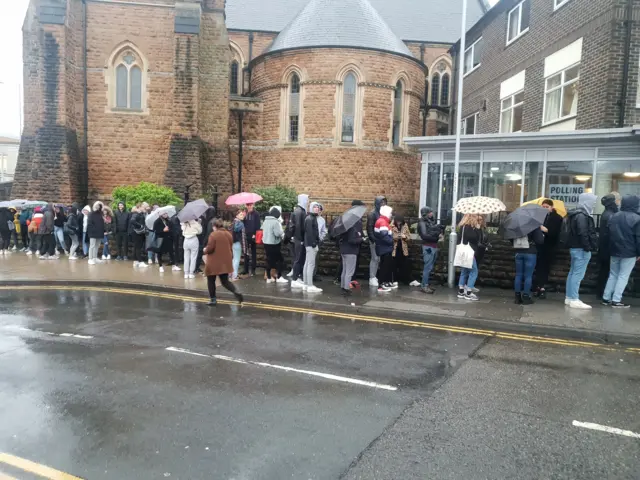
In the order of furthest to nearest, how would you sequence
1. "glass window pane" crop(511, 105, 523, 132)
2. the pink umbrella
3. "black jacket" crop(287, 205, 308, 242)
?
1. "glass window pane" crop(511, 105, 523, 132)
2. the pink umbrella
3. "black jacket" crop(287, 205, 308, 242)

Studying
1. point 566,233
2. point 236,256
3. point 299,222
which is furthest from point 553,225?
point 236,256

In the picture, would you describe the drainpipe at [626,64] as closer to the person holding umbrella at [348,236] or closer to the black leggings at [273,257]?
the person holding umbrella at [348,236]

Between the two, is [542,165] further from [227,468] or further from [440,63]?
[440,63]

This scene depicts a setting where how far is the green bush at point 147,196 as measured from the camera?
64.2 feet

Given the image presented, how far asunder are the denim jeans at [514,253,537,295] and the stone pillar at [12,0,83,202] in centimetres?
1817

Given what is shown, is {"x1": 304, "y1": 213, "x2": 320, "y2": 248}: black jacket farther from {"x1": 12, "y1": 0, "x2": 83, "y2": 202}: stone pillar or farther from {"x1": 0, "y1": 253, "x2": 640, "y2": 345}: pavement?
{"x1": 12, "y1": 0, "x2": 83, "y2": 202}: stone pillar

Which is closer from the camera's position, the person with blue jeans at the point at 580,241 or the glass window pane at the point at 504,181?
the person with blue jeans at the point at 580,241

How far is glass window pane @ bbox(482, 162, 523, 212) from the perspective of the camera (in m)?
14.0

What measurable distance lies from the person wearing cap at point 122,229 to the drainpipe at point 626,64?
13.7m

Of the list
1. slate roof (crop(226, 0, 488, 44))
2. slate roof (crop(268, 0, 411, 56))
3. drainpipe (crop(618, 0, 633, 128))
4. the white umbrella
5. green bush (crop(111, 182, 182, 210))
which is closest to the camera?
the white umbrella

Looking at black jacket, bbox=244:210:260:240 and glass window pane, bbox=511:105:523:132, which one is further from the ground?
glass window pane, bbox=511:105:523:132

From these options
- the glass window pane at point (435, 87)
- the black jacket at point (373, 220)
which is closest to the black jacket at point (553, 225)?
the black jacket at point (373, 220)

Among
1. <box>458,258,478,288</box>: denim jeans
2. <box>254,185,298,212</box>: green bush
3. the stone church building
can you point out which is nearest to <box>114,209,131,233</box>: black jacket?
the stone church building

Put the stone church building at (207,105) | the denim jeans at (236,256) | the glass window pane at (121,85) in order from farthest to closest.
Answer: the glass window pane at (121,85)
the stone church building at (207,105)
the denim jeans at (236,256)
